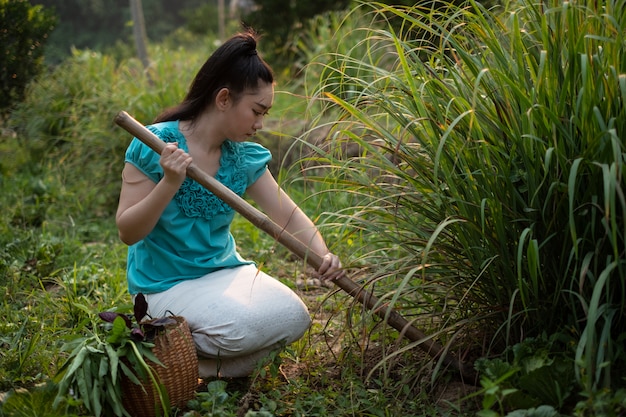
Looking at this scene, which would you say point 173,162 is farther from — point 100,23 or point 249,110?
point 100,23

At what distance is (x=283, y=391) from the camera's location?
8.68ft

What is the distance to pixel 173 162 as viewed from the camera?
2.43 m

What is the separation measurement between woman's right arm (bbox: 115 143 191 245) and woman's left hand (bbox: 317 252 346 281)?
0.53 m

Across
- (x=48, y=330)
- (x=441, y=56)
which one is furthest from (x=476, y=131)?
(x=48, y=330)

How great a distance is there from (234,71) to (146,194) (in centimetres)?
51

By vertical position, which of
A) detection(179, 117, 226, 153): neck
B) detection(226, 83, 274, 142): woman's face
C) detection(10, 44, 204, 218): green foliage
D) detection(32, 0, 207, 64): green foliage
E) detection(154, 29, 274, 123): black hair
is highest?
detection(154, 29, 274, 123): black hair

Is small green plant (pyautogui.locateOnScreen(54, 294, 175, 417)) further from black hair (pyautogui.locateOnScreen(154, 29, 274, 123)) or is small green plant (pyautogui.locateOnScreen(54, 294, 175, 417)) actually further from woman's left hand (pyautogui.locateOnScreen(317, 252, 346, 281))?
black hair (pyautogui.locateOnScreen(154, 29, 274, 123))

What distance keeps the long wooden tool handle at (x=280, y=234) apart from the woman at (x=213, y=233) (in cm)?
8

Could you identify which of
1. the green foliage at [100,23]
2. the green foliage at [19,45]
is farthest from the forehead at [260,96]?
the green foliage at [100,23]

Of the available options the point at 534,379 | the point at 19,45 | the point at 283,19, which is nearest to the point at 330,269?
the point at 534,379

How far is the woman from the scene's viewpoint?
103 inches

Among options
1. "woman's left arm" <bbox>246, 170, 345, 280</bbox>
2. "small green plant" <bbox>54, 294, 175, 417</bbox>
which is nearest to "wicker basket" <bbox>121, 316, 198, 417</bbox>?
"small green plant" <bbox>54, 294, 175, 417</bbox>

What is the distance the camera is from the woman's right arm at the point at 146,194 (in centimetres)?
244

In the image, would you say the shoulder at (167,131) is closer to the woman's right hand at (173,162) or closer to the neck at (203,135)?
the neck at (203,135)
